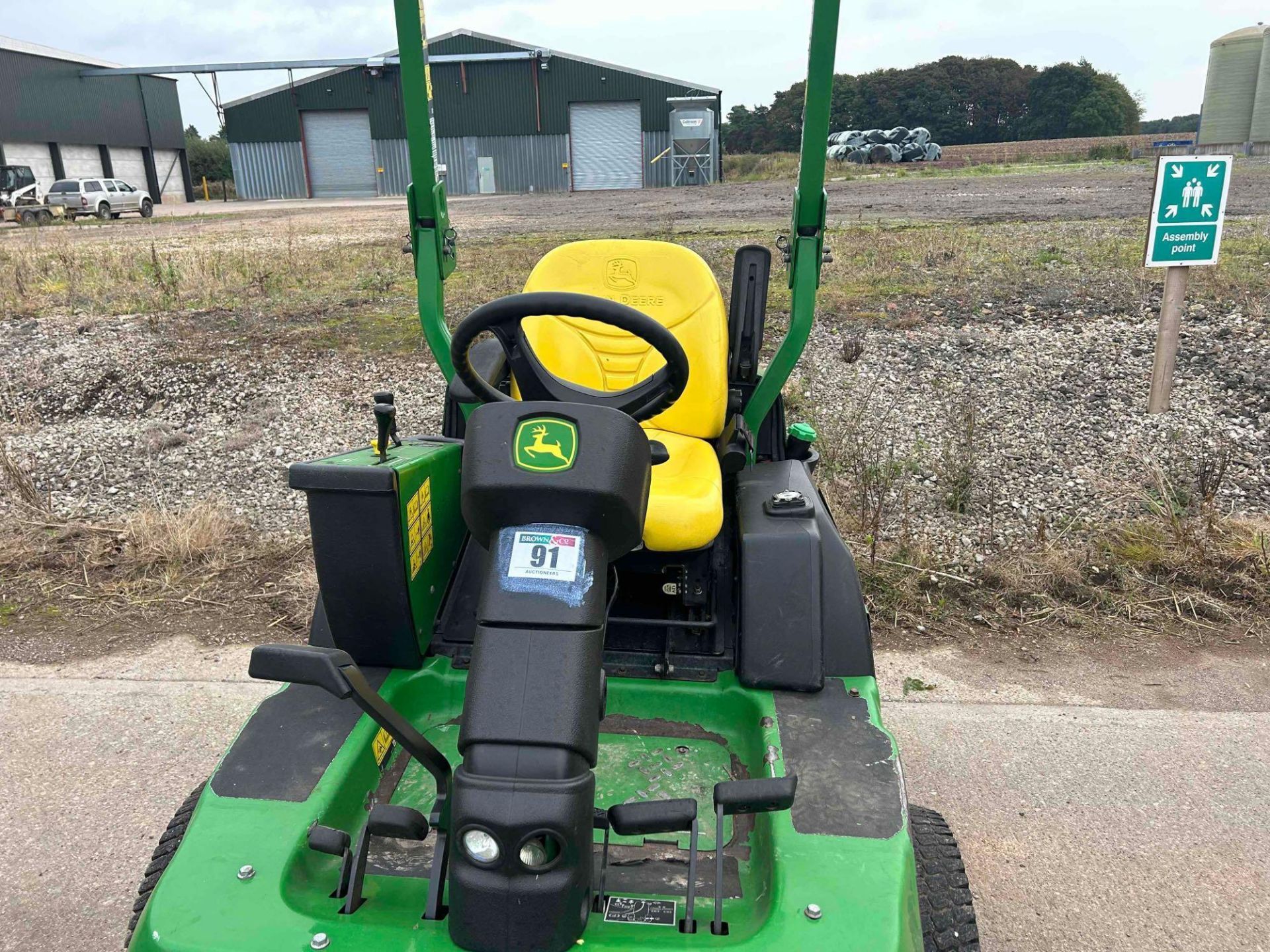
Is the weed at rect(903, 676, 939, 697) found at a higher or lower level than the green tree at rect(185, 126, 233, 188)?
lower

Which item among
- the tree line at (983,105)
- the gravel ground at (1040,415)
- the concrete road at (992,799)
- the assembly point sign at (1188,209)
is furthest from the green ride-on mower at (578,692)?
the tree line at (983,105)

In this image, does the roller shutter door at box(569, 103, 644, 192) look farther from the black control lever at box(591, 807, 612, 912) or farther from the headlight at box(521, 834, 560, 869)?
the headlight at box(521, 834, 560, 869)

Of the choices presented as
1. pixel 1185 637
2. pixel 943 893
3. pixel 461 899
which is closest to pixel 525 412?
pixel 461 899

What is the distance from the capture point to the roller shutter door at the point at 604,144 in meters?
30.7

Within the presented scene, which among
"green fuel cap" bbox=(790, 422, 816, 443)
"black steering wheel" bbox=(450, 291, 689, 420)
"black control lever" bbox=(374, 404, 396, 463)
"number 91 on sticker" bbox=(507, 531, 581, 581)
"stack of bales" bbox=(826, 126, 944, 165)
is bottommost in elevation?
"green fuel cap" bbox=(790, 422, 816, 443)

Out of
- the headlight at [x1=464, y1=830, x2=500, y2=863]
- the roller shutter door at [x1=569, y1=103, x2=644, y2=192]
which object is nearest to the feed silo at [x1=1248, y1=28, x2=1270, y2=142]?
the headlight at [x1=464, y1=830, x2=500, y2=863]

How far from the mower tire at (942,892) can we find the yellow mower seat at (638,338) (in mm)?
1029

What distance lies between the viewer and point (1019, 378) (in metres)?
5.59

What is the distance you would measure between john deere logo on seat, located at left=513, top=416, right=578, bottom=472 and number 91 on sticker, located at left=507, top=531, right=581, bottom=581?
0.11m

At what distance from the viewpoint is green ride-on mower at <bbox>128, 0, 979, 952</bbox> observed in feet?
4.71

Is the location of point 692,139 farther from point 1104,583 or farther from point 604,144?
point 1104,583

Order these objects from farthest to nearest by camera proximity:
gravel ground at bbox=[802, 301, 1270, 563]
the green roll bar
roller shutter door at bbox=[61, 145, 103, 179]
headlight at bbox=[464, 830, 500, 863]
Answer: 1. roller shutter door at bbox=[61, 145, 103, 179]
2. gravel ground at bbox=[802, 301, 1270, 563]
3. the green roll bar
4. headlight at bbox=[464, 830, 500, 863]

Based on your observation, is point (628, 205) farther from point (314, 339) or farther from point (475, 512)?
point (475, 512)

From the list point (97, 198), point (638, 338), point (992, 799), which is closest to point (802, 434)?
point (638, 338)
